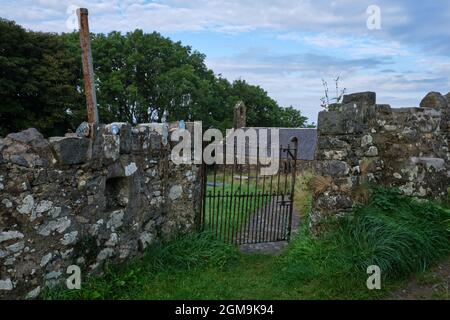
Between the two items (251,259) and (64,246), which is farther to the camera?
(251,259)

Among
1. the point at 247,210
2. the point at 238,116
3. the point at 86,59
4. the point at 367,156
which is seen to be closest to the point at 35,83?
the point at 86,59

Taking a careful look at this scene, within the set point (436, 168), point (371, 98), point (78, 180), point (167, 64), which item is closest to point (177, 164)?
point (78, 180)

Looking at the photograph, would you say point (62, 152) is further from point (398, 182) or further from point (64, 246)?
point (398, 182)

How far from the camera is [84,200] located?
4.89 meters

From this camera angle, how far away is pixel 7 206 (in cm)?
402

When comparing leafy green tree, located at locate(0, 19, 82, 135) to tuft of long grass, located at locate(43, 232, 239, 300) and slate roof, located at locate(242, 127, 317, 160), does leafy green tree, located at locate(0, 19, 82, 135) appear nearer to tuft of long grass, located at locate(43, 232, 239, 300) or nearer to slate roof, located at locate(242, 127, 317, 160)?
slate roof, located at locate(242, 127, 317, 160)

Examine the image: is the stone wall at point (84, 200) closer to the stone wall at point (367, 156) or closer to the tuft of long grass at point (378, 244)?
the tuft of long grass at point (378, 244)

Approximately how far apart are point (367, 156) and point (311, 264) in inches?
82.6

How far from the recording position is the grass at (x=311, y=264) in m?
4.82

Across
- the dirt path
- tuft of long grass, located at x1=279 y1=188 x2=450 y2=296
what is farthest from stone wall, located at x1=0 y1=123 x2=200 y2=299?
the dirt path

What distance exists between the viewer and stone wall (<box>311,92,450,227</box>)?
618cm

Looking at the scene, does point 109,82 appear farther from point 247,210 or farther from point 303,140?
point 247,210

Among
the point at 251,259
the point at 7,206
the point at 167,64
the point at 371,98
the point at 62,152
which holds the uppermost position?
the point at 167,64
